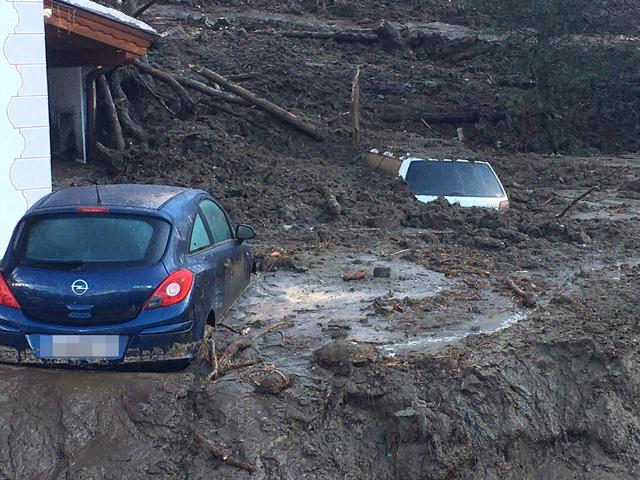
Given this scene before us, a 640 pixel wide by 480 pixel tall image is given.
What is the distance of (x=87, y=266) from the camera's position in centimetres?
629

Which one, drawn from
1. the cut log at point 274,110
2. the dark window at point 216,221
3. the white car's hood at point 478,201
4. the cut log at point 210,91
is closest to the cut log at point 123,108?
the cut log at point 210,91

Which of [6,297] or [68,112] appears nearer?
[6,297]

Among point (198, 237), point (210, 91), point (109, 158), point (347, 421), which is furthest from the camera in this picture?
point (210, 91)

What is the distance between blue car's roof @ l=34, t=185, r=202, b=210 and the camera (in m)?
6.78

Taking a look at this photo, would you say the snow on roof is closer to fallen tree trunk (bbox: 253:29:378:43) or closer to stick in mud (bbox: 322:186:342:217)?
stick in mud (bbox: 322:186:342:217)

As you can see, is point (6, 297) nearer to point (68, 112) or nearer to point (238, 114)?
point (68, 112)

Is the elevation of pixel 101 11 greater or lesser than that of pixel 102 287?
greater

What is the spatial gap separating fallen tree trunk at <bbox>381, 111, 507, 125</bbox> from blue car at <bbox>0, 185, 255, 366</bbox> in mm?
18898

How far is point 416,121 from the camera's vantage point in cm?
2541

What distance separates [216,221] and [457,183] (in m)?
7.54

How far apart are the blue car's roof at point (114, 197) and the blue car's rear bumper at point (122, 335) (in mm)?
966

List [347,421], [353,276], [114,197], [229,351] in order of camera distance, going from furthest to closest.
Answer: [353,276] < [114,197] < [229,351] < [347,421]

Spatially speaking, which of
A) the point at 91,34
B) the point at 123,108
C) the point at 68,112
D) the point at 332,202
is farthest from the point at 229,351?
the point at 123,108

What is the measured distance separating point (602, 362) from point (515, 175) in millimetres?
13424
